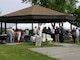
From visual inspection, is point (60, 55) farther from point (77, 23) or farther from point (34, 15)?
point (77, 23)

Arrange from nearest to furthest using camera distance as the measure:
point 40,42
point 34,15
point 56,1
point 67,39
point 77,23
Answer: point 40,42 < point 34,15 < point 67,39 < point 77,23 < point 56,1

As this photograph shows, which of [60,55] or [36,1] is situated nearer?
[60,55]

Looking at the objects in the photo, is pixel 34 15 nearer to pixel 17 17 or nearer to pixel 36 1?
pixel 17 17

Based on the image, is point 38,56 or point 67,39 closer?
point 38,56

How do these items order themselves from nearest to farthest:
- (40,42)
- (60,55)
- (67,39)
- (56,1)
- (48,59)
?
(48,59), (60,55), (40,42), (67,39), (56,1)

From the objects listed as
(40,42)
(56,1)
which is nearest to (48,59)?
(40,42)

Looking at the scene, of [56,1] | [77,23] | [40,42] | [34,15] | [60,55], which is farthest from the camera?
[56,1]

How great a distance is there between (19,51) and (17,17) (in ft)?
42.0

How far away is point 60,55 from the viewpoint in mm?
20422

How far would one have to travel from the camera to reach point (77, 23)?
186 feet

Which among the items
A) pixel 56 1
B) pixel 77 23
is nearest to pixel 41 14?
pixel 77 23

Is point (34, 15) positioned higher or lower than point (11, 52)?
higher

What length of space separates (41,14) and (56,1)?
92.4ft

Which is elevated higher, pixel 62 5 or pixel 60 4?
pixel 60 4
